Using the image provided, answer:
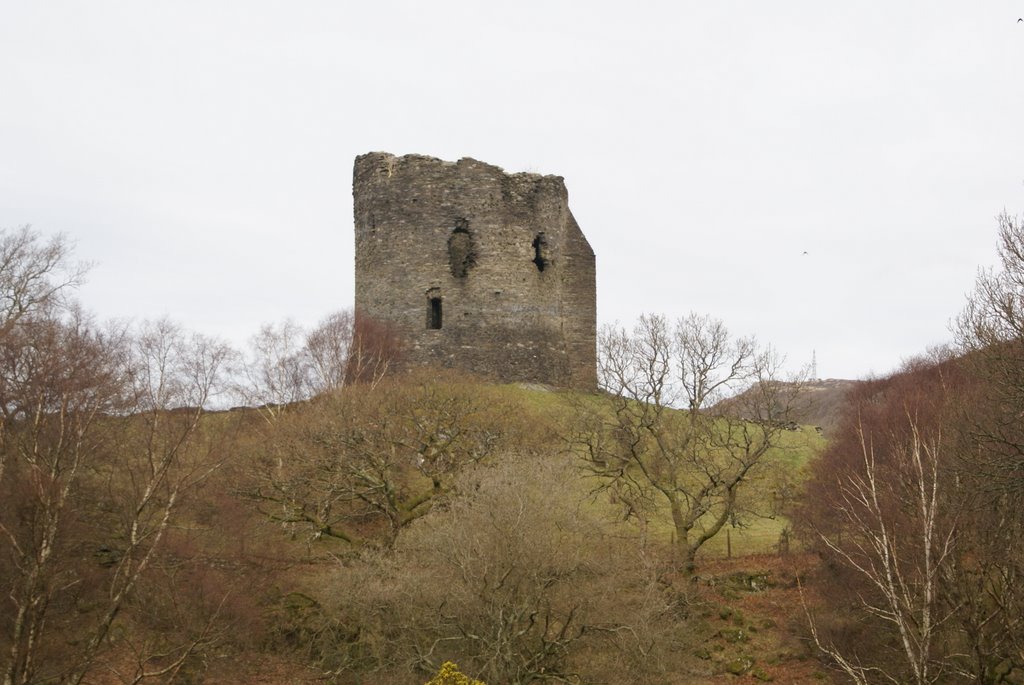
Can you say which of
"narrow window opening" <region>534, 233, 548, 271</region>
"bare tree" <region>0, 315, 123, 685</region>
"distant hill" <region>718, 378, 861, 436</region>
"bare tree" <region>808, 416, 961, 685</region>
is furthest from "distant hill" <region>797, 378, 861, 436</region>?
"bare tree" <region>0, 315, 123, 685</region>

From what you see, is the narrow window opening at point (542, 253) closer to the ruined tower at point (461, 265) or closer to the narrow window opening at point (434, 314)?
the ruined tower at point (461, 265)

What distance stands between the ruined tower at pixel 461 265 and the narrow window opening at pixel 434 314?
0.03 m

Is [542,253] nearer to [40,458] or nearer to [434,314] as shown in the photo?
[434,314]

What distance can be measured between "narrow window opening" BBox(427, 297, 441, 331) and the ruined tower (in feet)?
0.11

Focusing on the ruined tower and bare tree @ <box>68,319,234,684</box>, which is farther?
the ruined tower

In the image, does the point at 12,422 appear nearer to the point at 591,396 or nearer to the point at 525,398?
the point at 525,398

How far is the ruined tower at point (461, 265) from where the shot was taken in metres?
37.3

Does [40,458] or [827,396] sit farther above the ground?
[827,396]

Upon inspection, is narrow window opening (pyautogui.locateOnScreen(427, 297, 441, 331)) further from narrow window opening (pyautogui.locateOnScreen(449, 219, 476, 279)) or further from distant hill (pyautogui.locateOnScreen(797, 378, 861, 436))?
distant hill (pyautogui.locateOnScreen(797, 378, 861, 436))

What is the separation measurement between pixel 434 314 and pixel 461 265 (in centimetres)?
187

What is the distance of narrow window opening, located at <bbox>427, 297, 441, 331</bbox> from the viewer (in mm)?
37562

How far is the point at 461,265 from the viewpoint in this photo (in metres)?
37.9

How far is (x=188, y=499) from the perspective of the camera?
26484 millimetres

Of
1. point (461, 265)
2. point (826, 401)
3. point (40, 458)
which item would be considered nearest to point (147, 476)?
point (40, 458)
